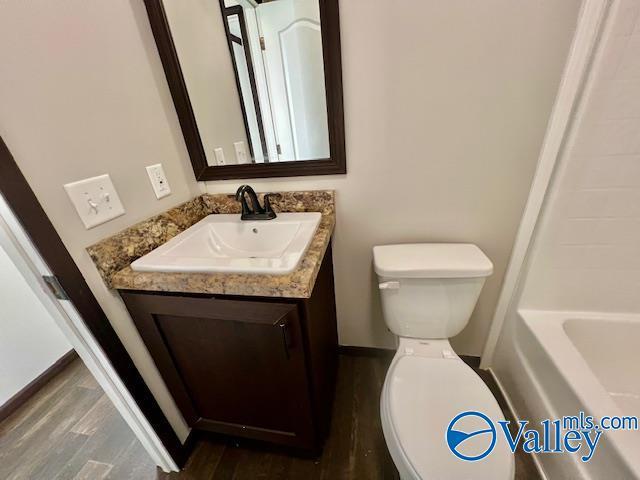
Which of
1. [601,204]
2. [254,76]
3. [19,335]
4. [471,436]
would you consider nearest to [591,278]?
[601,204]

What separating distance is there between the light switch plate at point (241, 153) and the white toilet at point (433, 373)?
0.69 m

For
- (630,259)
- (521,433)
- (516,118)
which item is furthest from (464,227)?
(521,433)

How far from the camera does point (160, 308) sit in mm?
781

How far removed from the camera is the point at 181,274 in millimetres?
733

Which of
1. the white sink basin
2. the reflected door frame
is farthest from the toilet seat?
the reflected door frame

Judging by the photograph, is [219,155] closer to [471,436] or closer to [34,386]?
[471,436]

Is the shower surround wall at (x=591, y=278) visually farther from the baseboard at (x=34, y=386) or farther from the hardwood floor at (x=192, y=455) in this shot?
the baseboard at (x=34, y=386)

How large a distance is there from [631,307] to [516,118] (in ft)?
2.96

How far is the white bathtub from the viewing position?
2.65ft

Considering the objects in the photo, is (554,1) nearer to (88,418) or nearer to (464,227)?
(464,227)

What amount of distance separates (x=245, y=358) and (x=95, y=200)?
65cm

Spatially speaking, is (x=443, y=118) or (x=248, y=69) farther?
(x=248, y=69)

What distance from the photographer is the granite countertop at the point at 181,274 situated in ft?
2.18

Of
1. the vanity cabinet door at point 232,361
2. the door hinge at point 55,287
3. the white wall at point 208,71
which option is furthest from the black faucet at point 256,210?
the door hinge at point 55,287
